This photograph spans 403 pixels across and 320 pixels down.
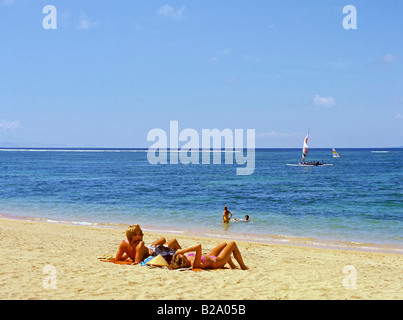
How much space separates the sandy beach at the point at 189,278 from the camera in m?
7.37

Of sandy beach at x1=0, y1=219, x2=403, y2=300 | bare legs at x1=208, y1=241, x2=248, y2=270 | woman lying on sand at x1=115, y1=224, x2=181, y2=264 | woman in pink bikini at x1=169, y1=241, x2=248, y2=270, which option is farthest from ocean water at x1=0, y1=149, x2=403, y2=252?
woman lying on sand at x1=115, y1=224, x2=181, y2=264

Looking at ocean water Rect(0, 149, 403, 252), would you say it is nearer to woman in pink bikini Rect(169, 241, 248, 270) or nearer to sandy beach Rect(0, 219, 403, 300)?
sandy beach Rect(0, 219, 403, 300)

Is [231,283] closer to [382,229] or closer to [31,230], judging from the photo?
[31,230]

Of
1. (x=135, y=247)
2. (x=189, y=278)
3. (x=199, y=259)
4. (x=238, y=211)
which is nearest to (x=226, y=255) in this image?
(x=199, y=259)

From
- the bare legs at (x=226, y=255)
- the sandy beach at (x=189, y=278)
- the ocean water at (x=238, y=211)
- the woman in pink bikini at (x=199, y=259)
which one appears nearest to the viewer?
the sandy beach at (x=189, y=278)

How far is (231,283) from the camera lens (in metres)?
8.29

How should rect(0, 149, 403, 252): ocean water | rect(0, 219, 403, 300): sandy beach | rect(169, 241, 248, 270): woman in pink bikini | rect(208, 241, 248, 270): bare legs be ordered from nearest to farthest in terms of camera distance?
rect(0, 219, 403, 300): sandy beach < rect(169, 241, 248, 270): woman in pink bikini < rect(208, 241, 248, 270): bare legs < rect(0, 149, 403, 252): ocean water

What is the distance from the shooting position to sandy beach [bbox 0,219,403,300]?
24.2 feet

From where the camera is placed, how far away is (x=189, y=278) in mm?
8578

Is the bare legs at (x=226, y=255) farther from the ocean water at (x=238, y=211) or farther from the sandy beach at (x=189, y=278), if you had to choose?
the ocean water at (x=238, y=211)

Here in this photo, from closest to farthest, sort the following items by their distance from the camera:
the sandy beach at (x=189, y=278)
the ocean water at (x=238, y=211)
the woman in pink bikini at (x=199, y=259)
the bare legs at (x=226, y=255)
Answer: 1. the sandy beach at (x=189, y=278)
2. the woman in pink bikini at (x=199, y=259)
3. the bare legs at (x=226, y=255)
4. the ocean water at (x=238, y=211)

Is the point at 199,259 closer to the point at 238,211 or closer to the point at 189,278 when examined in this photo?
the point at 189,278

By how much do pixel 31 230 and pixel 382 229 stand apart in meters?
16.9

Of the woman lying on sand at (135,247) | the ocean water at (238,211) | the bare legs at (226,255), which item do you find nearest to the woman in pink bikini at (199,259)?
the bare legs at (226,255)
